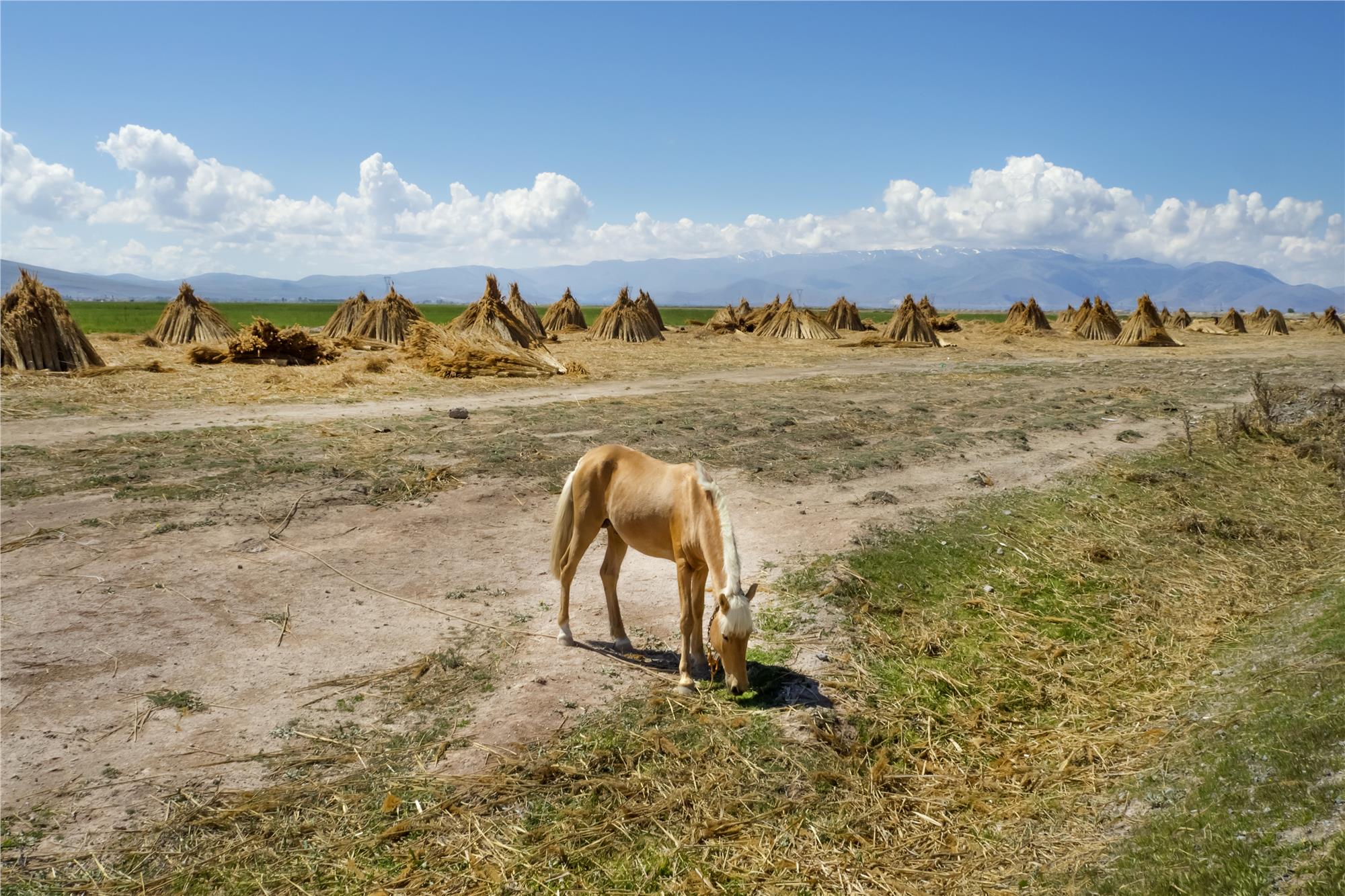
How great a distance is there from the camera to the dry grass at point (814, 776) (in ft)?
13.0

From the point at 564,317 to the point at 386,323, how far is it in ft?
44.7

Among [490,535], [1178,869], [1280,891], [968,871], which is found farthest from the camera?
[490,535]

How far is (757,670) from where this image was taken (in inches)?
229

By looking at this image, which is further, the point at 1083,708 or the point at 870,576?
the point at 870,576

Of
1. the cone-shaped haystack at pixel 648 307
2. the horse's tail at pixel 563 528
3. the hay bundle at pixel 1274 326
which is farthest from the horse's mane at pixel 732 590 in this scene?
the hay bundle at pixel 1274 326

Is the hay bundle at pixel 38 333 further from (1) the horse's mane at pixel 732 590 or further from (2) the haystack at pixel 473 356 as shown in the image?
(1) the horse's mane at pixel 732 590

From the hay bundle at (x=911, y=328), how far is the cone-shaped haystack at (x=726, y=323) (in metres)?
7.67

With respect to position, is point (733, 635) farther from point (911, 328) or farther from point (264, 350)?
point (911, 328)

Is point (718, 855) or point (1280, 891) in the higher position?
point (1280, 891)

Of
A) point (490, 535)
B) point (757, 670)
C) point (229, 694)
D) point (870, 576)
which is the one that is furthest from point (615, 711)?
point (490, 535)

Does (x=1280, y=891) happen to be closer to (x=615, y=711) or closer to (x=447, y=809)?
(x=615, y=711)

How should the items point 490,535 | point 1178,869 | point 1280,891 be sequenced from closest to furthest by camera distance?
point 1280,891
point 1178,869
point 490,535

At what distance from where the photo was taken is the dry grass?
13.0ft

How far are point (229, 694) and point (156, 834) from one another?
1413 mm
